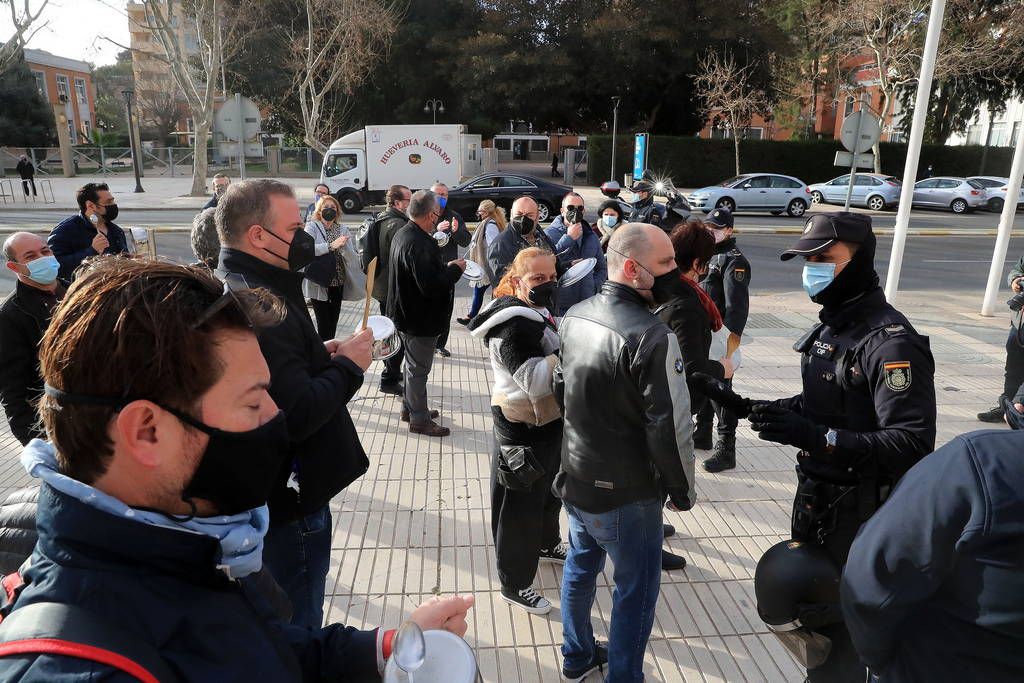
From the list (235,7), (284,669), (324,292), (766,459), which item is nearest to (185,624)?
(284,669)

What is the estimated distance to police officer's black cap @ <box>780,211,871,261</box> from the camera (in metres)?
2.61

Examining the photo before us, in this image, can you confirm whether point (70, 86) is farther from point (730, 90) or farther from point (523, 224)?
point (523, 224)

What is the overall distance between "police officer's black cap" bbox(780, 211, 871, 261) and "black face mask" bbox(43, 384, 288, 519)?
2163 millimetres

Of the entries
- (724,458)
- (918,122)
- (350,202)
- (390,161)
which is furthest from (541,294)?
(390,161)

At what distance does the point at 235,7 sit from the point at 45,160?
14100 mm

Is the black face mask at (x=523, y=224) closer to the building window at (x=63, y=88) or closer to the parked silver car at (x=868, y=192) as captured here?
the parked silver car at (x=868, y=192)

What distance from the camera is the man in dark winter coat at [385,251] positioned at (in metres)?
6.39

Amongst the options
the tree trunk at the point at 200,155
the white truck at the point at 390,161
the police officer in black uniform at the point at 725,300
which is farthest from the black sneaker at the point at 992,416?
the tree trunk at the point at 200,155

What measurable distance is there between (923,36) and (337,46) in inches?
1003

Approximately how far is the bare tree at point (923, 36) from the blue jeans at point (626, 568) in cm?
2908

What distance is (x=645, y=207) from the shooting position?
836 cm

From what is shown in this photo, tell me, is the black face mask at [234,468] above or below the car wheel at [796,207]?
above

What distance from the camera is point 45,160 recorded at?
36.6 m

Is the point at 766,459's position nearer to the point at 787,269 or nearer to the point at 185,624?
the point at 185,624
